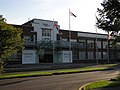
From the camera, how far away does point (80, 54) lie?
71062 millimetres

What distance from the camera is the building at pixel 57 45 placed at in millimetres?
60500

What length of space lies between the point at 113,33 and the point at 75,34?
48.7m

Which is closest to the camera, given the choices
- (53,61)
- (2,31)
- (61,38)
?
(2,31)

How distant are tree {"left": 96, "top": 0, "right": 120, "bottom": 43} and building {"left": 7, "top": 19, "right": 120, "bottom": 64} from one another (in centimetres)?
3604

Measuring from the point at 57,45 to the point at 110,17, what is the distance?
4407 centimetres

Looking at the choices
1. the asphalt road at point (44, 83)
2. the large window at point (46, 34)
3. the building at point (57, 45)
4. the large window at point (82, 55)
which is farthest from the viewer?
the large window at point (82, 55)

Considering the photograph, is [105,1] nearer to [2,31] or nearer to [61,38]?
[2,31]

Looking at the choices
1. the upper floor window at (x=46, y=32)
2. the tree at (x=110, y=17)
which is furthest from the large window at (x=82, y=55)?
the tree at (x=110, y=17)

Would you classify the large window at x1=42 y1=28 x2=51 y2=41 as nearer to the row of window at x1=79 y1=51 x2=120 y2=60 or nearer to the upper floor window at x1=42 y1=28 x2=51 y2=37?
the upper floor window at x1=42 y1=28 x2=51 y2=37

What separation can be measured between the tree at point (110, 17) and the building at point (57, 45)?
118 ft

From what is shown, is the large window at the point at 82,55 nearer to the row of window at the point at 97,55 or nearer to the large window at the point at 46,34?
the row of window at the point at 97,55

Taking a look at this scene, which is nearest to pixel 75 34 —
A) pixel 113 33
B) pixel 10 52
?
pixel 10 52

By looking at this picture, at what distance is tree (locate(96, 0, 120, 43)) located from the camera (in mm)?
19797

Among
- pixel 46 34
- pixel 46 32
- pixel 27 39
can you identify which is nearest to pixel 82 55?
pixel 46 34
